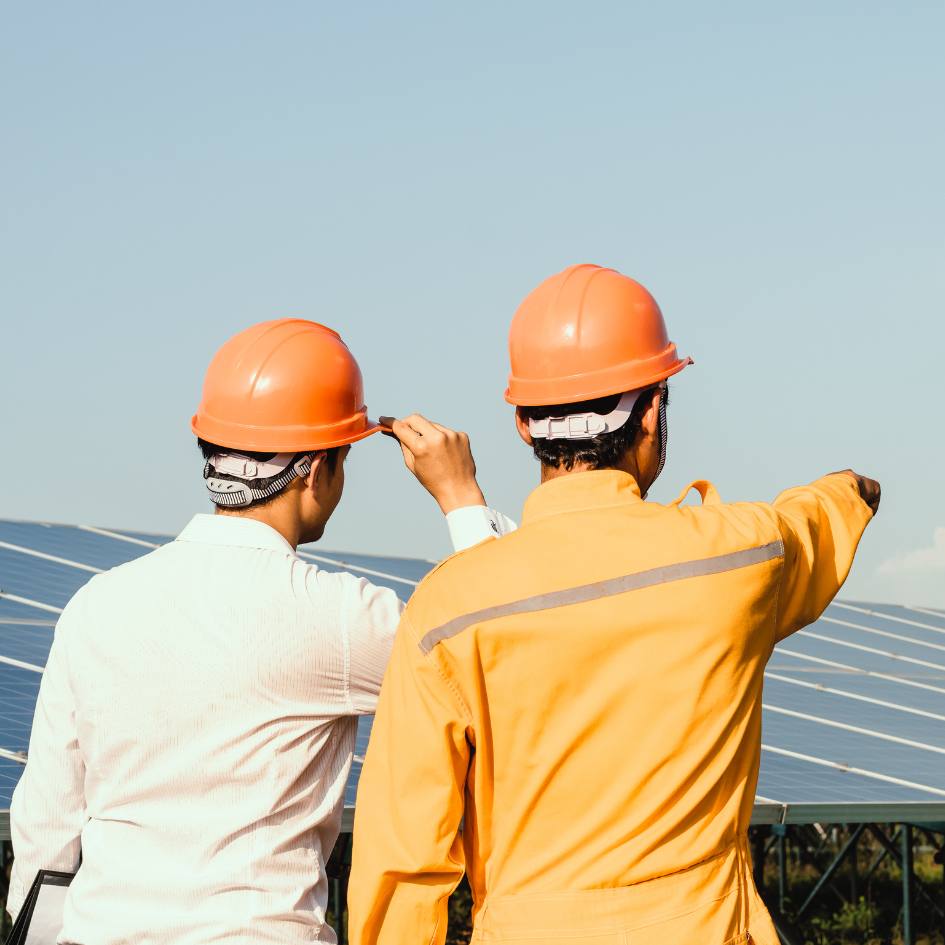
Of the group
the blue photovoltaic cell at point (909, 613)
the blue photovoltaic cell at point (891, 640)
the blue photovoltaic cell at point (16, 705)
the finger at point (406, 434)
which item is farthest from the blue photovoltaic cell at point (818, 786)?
the blue photovoltaic cell at point (909, 613)

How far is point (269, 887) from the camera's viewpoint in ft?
9.82

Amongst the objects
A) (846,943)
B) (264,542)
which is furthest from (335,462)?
(846,943)

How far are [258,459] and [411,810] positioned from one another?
0.96 m

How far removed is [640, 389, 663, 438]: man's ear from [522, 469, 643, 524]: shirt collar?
0.18 m

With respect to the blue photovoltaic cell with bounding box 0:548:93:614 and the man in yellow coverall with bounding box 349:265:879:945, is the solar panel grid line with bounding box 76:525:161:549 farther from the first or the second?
the man in yellow coverall with bounding box 349:265:879:945

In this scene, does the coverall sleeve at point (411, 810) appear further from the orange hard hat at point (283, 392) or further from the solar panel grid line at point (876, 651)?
the solar panel grid line at point (876, 651)

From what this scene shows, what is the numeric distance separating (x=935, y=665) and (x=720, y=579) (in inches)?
448

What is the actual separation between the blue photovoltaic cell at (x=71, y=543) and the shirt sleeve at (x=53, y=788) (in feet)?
23.6

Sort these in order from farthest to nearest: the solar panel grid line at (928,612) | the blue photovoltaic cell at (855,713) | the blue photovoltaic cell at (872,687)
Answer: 1. the solar panel grid line at (928,612)
2. the blue photovoltaic cell at (872,687)
3. the blue photovoltaic cell at (855,713)

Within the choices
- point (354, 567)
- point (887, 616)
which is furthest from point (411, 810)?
point (887, 616)

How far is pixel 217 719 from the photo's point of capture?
304 centimetres

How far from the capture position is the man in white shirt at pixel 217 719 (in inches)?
118

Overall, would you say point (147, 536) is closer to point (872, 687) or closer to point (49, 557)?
point (49, 557)

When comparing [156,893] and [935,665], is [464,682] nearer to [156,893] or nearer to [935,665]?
[156,893]
